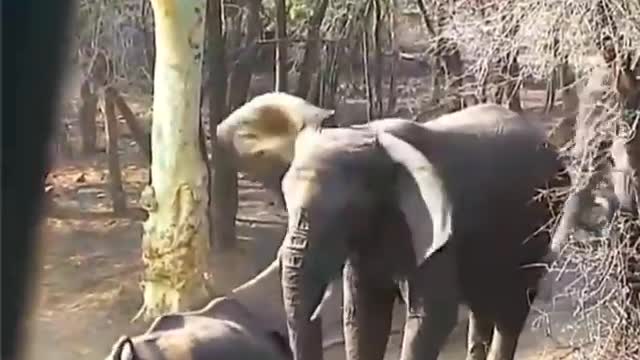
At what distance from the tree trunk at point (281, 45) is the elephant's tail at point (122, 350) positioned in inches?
18.4

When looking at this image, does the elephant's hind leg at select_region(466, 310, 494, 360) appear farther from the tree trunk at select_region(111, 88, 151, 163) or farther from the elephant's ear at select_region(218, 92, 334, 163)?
the tree trunk at select_region(111, 88, 151, 163)

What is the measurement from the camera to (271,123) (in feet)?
5.62

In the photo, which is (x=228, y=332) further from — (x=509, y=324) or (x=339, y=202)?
(x=509, y=324)

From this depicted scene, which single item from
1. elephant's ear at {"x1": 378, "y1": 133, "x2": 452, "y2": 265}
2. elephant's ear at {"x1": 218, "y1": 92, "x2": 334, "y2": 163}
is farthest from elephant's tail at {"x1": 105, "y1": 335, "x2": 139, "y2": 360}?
elephant's ear at {"x1": 378, "y1": 133, "x2": 452, "y2": 265}

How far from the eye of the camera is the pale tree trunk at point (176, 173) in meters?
1.65

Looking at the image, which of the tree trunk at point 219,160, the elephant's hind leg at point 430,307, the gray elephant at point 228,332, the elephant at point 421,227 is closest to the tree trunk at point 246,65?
the tree trunk at point 219,160

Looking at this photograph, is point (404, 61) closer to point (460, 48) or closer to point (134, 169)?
point (460, 48)

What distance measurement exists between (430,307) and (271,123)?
355 mm

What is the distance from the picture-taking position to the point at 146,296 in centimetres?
165

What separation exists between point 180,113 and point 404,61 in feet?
1.16

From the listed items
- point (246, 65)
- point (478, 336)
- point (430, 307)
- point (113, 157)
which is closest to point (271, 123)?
point (246, 65)

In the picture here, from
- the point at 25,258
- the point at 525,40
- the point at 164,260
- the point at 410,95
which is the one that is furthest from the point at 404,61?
the point at 25,258

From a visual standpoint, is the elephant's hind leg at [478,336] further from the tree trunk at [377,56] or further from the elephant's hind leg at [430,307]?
the tree trunk at [377,56]

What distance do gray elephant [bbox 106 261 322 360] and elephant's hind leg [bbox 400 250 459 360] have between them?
15cm
